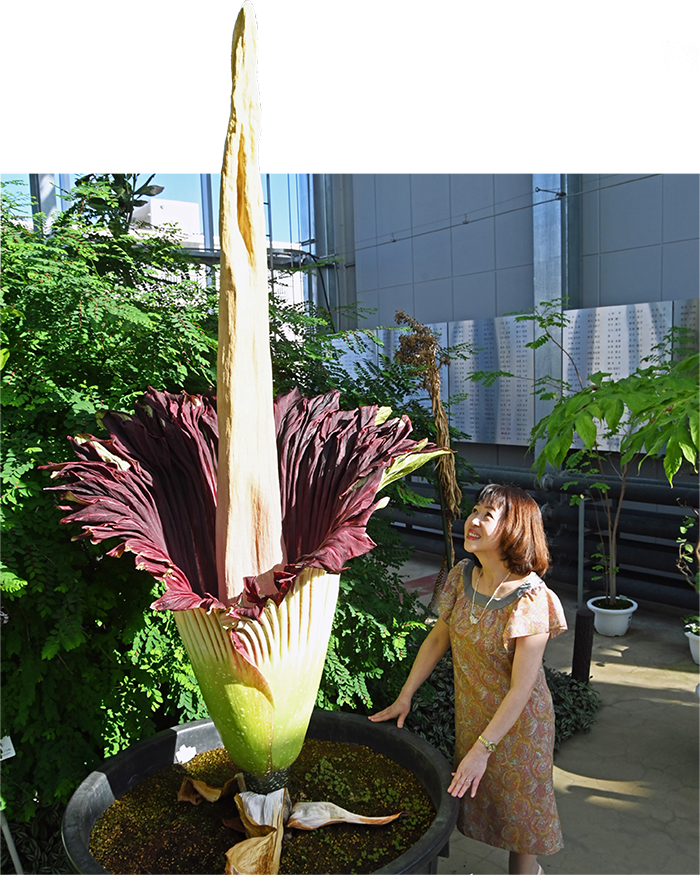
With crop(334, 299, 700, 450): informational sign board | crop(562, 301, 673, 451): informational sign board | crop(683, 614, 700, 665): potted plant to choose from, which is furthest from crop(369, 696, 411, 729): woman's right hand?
crop(562, 301, 673, 451): informational sign board

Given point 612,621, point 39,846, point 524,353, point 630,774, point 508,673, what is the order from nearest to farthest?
point 508,673, point 39,846, point 630,774, point 612,621, point 524,353

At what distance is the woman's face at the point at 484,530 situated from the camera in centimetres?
138

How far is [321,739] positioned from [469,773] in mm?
271

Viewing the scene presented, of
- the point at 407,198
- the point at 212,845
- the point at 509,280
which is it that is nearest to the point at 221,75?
the point at 212,845

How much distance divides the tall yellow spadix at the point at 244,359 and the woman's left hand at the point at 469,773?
481 mm

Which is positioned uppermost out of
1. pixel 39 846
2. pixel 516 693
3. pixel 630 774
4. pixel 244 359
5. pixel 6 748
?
pixel 244 359

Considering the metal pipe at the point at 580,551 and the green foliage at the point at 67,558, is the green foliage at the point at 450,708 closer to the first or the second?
the green foliage at the point at 67,558

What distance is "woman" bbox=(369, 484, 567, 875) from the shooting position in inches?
53.4

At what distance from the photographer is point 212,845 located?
100 centimetres

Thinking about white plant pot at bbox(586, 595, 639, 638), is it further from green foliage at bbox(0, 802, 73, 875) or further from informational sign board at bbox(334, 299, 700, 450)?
green foliage at bbox(0, 802, 73, 875)

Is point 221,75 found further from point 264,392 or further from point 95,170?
point 95,170

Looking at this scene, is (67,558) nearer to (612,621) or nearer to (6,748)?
(6,748)

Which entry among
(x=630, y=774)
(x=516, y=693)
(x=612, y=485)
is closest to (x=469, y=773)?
(x=516, y=693)

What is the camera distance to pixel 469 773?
1.16 meters
